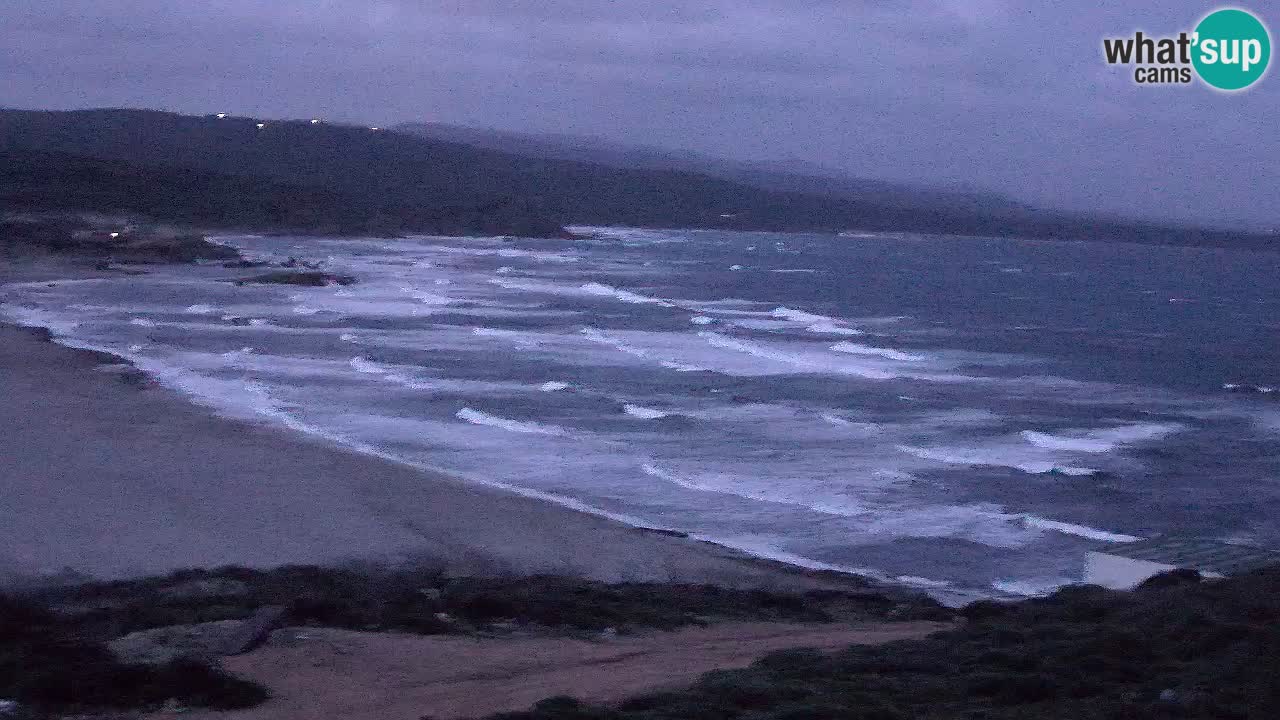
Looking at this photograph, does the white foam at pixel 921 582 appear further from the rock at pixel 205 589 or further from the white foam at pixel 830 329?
the white foam at pixel 830 329

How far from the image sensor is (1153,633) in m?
9.27

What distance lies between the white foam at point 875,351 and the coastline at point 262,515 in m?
21.8

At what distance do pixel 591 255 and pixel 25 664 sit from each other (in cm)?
8398

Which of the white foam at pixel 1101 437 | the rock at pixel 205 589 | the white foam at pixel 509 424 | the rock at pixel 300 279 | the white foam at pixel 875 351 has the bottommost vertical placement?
the white foam at pixel 1101 437

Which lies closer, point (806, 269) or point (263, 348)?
point (263, 348)

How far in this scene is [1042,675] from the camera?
8234 millimetres

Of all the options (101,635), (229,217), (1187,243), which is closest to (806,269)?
(229,217)

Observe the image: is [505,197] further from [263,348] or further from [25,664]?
[25,664]

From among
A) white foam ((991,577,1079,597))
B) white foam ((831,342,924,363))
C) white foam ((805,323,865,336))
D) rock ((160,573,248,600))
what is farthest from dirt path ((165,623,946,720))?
white foam ((805,323,865,336))

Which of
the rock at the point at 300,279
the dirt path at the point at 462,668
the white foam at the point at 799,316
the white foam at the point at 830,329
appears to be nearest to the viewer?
the dirt path at the point at 462,668

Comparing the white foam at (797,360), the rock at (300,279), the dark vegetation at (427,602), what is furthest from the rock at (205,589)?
the rock at (300,279)

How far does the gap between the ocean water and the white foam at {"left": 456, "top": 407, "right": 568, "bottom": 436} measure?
11 centimetres

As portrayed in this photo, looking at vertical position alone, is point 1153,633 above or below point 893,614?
above

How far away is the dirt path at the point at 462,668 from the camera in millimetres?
8680
